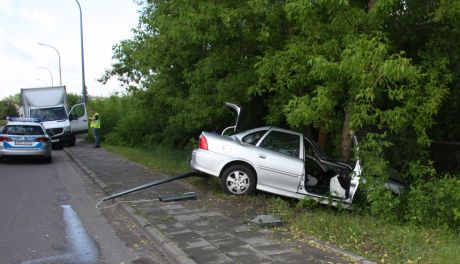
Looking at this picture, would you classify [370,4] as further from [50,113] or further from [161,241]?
[50,113]

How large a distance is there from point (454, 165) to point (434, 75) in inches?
232

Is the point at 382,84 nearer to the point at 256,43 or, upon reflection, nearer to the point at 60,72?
the point at 256,43

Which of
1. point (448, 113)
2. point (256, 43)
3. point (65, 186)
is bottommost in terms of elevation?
point (65, 186)

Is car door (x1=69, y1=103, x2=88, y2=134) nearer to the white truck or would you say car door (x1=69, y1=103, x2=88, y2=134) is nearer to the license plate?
the white truck

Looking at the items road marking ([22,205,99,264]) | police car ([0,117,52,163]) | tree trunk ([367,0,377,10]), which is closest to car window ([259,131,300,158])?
tree trunk ([367,0,377,10])

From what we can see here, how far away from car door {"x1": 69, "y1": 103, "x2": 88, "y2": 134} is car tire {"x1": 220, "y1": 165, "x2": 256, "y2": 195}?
16822 mm

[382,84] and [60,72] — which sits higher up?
[60,72]

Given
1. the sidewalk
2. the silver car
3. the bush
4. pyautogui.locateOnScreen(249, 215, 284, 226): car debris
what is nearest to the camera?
the sidewalk

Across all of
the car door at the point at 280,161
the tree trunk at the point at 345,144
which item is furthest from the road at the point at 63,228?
the tree trunk at the point at 345,144

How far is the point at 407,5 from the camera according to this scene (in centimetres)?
837

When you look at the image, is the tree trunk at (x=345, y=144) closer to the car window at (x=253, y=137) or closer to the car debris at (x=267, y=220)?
the car window at (x=253, y=137)

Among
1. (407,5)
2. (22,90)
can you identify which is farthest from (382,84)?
(22,90)

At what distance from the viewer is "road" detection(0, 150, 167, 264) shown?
19.1 feet

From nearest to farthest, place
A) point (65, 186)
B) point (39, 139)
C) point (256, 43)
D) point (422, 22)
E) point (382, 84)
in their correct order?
point (382, 84), point (422, 22), point (256, 43), point (65, 186), point (39, 139)
